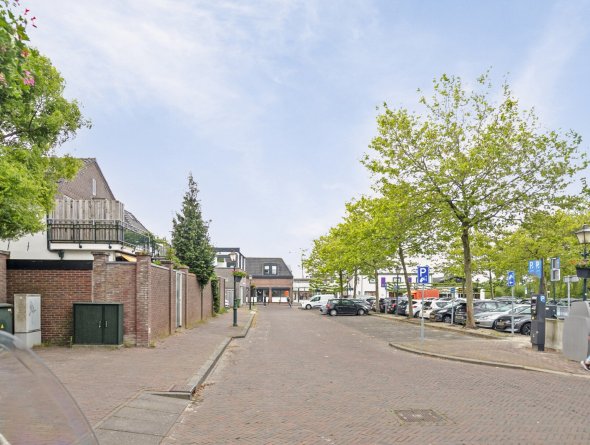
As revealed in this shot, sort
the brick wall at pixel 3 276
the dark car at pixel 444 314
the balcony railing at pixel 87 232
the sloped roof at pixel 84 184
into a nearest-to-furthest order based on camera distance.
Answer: the brick wall at pixel 3 276
the balcony railing at pixel 87 232
the sloped roof at pixel 84 184
the dark car at pixel 444 314

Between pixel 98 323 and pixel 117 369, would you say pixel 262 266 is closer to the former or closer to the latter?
pixel 98 323

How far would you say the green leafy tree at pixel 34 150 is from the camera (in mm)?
11820

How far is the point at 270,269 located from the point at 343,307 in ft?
157

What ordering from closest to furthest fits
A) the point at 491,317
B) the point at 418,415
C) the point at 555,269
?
1. the point at 418,415
2. the point at 555,269
3. the point at 491,317

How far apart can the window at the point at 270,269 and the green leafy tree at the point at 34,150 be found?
74.0m

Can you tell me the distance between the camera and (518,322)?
22.9 metres

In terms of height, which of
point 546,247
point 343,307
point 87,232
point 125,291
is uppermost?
point 87,232


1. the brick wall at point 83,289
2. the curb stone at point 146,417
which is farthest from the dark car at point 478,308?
the curb stone at point 146,417

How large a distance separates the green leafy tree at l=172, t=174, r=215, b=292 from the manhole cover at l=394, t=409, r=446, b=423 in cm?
2223

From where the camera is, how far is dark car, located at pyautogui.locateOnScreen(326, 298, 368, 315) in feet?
141

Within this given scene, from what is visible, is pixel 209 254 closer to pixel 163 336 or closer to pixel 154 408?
pixel 163 336

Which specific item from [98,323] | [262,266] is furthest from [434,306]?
[262,266]

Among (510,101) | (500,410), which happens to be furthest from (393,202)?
(500,410)

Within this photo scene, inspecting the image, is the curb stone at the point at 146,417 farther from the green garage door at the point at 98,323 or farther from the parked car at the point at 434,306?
the parked car at the point at 434,306
